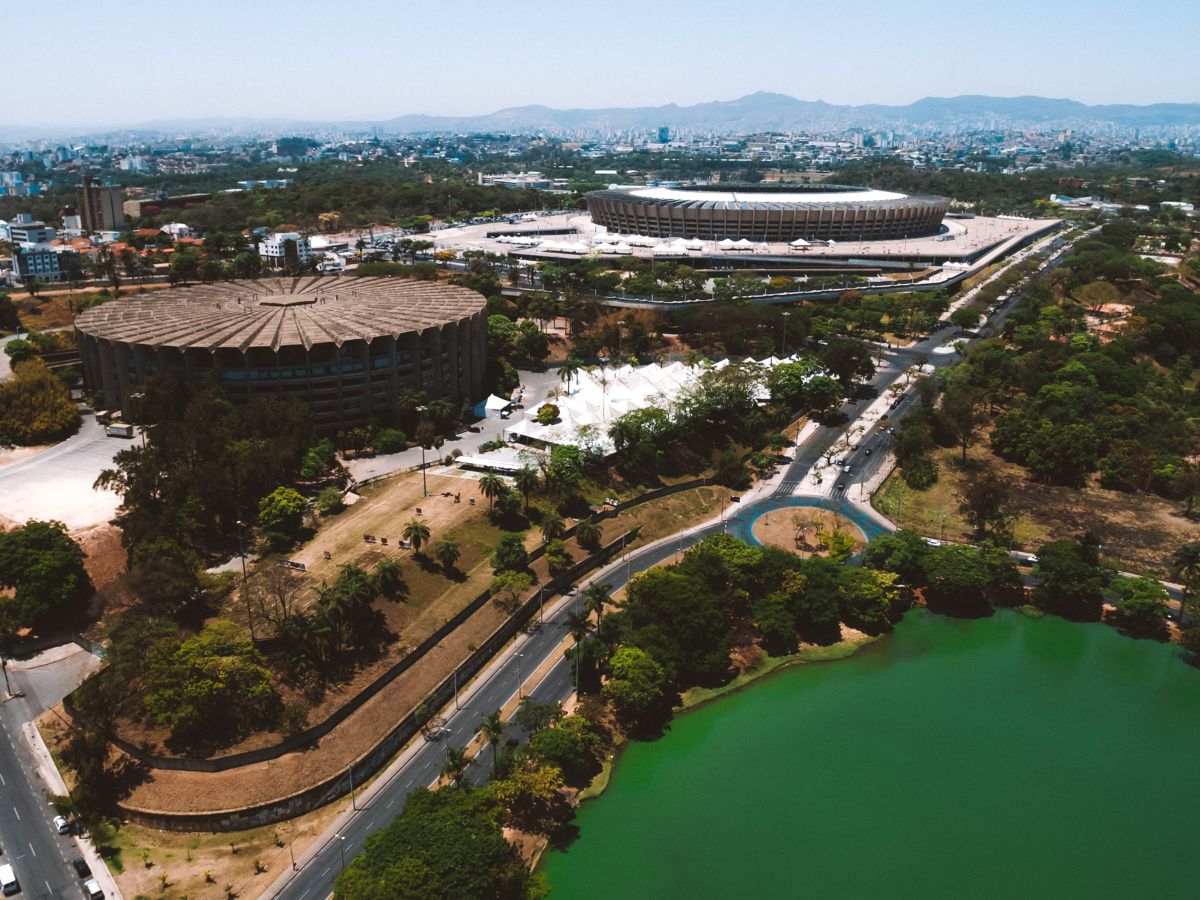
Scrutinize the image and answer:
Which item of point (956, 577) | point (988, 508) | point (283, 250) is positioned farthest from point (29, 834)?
point (283, 250)

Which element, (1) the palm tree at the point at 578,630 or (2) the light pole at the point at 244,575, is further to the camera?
(1) the palm tree at the point at 578,630

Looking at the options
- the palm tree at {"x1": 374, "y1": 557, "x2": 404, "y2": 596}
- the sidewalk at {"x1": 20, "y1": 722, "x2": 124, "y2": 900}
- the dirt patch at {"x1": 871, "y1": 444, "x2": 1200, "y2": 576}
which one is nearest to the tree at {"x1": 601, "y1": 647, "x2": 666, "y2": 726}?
the palm tree at {"x1": 374, "y1": 557, "x2": 404, "y2": 596}

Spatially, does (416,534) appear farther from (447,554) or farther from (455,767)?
(455,767)

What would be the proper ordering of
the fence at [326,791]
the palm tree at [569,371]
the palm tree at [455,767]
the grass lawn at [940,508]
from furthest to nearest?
1. the palm tree at [569,371]
2. the grass lawn at [940,508]
3. the palm tree at [455,767]
4. the fence at [326,791]

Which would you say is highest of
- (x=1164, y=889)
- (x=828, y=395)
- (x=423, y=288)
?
(x=423, y=288)

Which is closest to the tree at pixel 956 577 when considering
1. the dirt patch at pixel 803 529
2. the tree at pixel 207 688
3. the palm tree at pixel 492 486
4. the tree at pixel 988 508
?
the tree at pixel 988 508

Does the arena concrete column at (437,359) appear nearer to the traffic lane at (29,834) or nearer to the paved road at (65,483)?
the paved road at (65,483)

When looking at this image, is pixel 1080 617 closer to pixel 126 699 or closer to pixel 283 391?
pixel 126 699

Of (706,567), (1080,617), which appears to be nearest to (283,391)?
(706,567)
